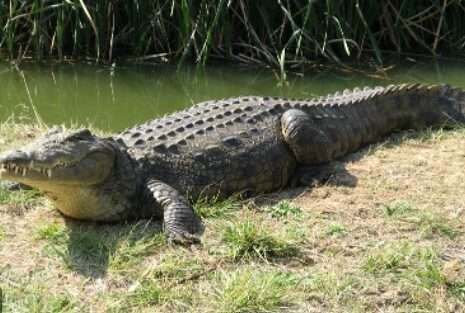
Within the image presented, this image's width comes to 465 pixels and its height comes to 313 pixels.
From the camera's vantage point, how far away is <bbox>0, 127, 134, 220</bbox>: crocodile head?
3.87 m

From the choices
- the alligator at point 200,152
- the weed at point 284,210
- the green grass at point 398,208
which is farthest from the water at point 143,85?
the green grass at point 398,208

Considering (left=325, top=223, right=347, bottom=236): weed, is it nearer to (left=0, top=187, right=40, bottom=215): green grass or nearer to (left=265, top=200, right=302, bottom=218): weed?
(left=265, top=200, right=302, bottom=218): weed

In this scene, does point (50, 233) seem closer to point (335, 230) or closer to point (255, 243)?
point (255, 243)

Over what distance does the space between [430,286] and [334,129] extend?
82.9 inches

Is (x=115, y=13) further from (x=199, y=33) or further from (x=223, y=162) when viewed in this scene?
(x=223, y=162)

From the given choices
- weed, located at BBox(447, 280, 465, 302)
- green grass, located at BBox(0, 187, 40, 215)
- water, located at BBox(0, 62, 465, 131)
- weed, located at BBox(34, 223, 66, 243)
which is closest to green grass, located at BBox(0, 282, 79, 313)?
weed, located at BBox(34, 223, 66, 243)

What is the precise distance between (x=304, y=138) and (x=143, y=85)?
4.13 metres

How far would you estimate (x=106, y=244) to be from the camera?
3902 millimetres

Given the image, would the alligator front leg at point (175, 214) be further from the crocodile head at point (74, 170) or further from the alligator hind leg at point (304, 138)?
the alligator hind leg at point (304, 138)

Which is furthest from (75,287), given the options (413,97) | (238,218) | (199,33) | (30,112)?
(199,33)

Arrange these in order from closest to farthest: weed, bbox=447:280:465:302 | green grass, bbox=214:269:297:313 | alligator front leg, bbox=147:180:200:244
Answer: green grass, bbox=214:269:297:313 → weed, bbox=447:280:465:302 → alligator front leg, bbox=147:180:200:244

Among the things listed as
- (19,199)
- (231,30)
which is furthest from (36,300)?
(231,30)

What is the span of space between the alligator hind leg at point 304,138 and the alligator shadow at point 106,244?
4.10 ft

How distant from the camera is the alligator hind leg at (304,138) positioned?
507cm
